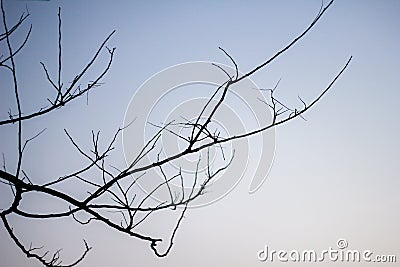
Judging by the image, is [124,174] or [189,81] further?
[189,81]

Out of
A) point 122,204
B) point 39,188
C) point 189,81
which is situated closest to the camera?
point 39,188

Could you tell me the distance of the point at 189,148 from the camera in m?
0.86

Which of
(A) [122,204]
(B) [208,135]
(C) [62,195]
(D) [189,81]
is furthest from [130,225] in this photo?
(D) [189,81]

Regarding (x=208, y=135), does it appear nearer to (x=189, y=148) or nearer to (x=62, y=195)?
(x=189, y=148)

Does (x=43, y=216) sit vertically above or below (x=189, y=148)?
below

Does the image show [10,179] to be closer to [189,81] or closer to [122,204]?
[122,204]

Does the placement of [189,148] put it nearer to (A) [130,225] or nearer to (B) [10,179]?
(A) [130,225]

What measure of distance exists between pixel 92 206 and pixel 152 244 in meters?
0.16

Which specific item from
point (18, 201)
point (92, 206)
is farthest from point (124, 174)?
point (18, 201)

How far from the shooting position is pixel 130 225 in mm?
933

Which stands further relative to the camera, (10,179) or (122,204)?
(122,204)

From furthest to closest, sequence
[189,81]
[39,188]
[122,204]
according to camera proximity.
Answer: [189,81] < [122,204] < [39,188]

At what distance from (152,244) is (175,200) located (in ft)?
0.38

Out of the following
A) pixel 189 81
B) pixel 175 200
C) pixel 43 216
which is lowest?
pixel 43 216
